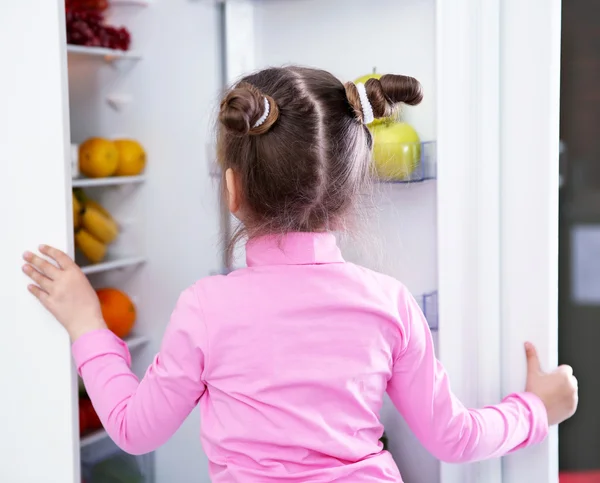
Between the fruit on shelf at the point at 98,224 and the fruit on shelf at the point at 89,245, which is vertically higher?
the fruit on shelf at the point at 98,224

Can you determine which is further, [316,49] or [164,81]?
[164,81]

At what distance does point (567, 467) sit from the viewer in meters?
1.36

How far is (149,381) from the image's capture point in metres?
1.07

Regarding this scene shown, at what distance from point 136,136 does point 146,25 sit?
266 mm

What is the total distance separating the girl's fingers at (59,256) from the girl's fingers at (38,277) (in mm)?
38

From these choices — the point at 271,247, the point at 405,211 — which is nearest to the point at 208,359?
the point at 271,247

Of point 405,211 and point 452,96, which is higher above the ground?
point 452,96

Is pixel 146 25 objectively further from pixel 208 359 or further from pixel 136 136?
pixel 208 359

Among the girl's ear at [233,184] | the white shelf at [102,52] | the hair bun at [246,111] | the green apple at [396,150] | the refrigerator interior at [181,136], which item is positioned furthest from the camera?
the white shelf at [102,52]

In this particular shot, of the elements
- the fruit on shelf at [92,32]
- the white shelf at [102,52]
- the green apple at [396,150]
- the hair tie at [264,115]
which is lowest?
the green apple at [396,150]

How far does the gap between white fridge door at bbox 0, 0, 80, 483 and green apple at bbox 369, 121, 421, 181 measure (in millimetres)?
550

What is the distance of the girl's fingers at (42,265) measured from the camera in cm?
131

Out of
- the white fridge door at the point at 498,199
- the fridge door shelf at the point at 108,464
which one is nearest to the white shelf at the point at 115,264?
the fridge door shelf at the point at 108,464

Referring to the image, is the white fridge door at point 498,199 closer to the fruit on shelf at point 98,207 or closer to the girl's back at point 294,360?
the girl's back at point 294,360
